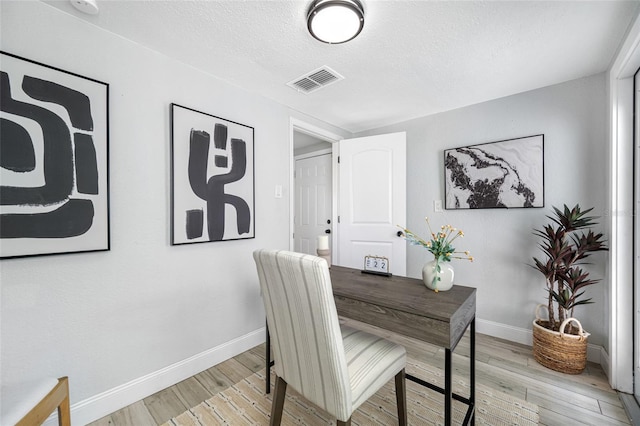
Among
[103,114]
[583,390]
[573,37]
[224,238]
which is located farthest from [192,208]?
[583,390]

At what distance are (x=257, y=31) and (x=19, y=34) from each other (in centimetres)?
117

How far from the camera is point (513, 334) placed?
2438 mm

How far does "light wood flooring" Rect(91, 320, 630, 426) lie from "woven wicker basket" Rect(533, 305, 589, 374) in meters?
0.06

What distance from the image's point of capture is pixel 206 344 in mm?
2045

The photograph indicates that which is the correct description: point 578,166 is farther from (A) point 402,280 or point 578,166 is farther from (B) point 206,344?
(B) point 206,344

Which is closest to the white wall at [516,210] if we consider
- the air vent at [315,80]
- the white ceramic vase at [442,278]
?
the air vent at [315,80]

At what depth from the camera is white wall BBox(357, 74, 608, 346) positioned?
209 centimetres

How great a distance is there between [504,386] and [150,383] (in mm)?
2371

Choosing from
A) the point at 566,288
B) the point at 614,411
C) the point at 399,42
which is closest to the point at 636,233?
the point at 566,288

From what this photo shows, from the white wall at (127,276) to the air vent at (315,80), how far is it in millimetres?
496

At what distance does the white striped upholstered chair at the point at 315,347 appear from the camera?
101 centimetres

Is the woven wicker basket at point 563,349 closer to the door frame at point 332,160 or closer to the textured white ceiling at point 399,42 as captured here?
the textured white ceiling at point 399,42

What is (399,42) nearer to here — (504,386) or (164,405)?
(504,386)

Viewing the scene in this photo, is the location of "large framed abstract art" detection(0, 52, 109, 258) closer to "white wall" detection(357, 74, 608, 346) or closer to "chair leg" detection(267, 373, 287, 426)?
"chair leg" detection(267, 373, 287, 426)
